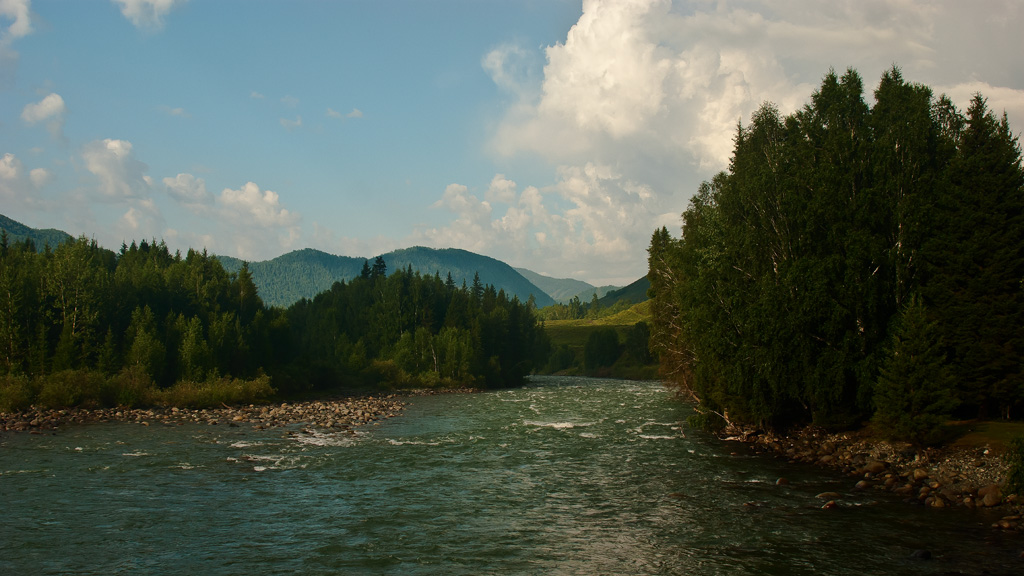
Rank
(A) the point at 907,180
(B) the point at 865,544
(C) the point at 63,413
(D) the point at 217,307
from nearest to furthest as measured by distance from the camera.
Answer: (B) the point at 865,544, (A) the point at 907,180, (C) the point at 63,413, (D) the point at 217,307

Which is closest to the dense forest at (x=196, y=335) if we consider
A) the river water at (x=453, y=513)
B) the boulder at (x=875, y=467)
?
the river water at (x=453, y=513)

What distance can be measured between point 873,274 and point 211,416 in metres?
56.8

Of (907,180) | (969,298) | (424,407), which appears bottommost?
(424,407)

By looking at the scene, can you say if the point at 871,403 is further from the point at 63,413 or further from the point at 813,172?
the point at 63,413

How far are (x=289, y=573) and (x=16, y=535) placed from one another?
36.7ft

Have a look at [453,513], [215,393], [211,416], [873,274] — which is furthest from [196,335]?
[873,274]

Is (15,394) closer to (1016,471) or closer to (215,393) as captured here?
(215,393)

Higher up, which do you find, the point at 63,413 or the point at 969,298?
the point at 969,298

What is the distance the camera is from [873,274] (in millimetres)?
35219

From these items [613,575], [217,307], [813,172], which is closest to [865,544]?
[613,575]

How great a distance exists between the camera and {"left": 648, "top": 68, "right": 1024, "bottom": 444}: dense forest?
106 feet

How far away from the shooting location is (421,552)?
20219mm

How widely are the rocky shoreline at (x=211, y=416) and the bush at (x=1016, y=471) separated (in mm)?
43781

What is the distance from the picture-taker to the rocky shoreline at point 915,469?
24.1 m
